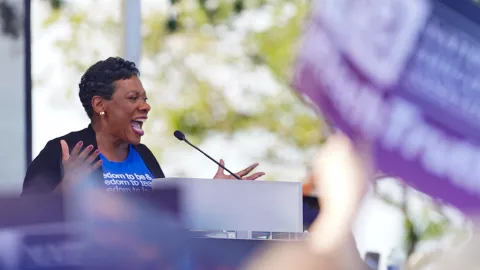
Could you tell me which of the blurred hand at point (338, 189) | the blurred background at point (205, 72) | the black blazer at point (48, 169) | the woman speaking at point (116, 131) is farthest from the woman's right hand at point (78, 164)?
the blurred background at point (205, 72)

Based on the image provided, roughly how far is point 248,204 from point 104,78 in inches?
51.4

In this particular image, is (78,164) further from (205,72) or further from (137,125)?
(205,72)

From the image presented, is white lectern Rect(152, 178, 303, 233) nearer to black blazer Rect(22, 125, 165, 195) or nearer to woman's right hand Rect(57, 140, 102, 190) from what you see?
woman's right hand Rect(57, 140, 102, 190)

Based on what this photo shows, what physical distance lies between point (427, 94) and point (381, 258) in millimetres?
562

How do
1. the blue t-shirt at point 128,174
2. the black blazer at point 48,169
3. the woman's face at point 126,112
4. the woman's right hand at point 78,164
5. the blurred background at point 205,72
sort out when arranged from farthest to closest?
the blurred background at point 205,72 → the woman's face at point 126,112 → the blue t-shirt at point 128,174 → the black blazer at point 48,169 → the woman's right hand at point 78,164

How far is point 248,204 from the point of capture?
120 inches

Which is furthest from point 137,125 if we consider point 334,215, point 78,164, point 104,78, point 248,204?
point 334,215

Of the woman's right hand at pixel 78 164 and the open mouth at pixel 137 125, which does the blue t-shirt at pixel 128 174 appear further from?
the woman's right hand at pixel 78 164

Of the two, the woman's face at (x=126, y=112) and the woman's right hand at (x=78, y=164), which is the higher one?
the woman's face at (x=126, y=112)

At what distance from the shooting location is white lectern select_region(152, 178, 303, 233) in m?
2.96

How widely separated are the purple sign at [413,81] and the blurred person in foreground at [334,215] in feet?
1.44

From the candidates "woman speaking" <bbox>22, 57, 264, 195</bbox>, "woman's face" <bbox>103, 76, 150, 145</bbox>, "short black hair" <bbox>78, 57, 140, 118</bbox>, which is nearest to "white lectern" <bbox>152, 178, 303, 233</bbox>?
"woman speaking" <bbox>22, 57, 264, 195</bbox>

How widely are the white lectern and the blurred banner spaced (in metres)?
Answer: 3.00

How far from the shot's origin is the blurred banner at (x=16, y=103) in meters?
5.95
